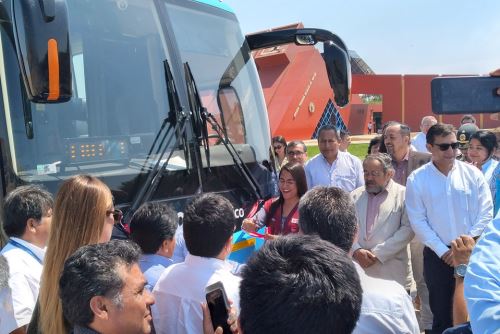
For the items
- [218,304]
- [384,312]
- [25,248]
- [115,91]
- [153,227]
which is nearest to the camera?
[218,304]

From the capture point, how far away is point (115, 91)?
10.3 feet

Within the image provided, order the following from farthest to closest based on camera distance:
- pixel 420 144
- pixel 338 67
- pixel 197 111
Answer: pixel 420 144, pixel 338 67, pixel 197 111

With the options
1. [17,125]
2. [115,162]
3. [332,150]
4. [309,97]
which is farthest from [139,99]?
[309,97]

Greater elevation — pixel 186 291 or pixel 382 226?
pixel 186 291

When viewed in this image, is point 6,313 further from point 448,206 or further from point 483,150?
point 483,150

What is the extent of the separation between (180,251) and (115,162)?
71 cm

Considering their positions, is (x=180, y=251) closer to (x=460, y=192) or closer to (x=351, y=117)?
(x=460, y=192)

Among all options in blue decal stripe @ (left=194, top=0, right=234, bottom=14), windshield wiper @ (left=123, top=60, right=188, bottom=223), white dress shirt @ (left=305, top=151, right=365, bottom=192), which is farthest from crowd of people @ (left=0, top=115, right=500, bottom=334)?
blue decal stripe @ (left=194, top=0, right=234, bottom=14)

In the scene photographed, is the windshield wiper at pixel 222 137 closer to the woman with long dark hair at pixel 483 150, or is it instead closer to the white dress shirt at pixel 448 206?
the white dress shirt at pixel 448 206

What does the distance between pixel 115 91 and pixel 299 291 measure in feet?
7.80

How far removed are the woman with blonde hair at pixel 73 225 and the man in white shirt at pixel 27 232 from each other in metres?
0.33

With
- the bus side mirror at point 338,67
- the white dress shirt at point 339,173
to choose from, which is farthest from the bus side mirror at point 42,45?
the white dress shirt at point 339,173

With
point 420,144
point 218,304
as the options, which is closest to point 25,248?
point 218,304

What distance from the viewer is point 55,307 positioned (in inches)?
69.5
